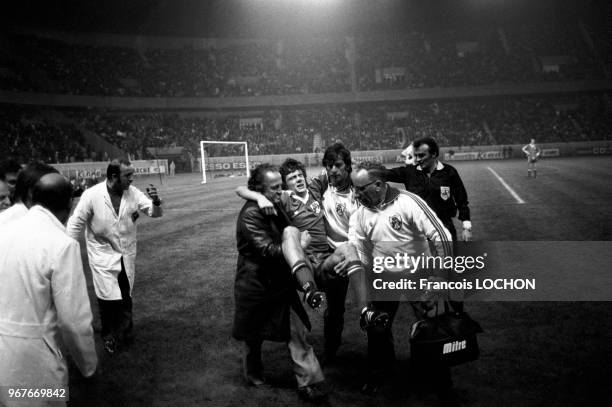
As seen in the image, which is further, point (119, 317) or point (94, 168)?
point (94, 168)

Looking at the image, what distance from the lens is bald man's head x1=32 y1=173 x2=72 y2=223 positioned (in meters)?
2.83

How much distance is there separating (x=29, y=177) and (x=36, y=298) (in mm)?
927

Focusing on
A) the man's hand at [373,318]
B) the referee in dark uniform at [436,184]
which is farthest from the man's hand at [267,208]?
the referee in dark uniform at [436,184]

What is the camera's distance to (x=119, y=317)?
588 centimetres

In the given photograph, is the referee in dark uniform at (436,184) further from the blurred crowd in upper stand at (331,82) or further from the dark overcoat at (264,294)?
the blurred crowd in upper stand at (331,82)

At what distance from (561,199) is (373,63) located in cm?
4457

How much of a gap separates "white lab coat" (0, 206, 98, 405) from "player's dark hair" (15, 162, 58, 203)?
1.49 ft

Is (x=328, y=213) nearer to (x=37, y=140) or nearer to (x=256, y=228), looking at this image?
(x=256, y=228)

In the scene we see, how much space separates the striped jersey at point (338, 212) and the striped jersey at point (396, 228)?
592mm

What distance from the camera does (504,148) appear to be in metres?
44.6

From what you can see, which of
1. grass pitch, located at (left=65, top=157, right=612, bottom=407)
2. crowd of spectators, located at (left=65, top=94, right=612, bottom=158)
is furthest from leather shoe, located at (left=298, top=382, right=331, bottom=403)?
crowd of spectators, located at (left=65, top=94, right=612, bottom=158)

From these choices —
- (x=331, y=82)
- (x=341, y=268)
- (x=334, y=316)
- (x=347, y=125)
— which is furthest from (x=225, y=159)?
(x=341, y=268)

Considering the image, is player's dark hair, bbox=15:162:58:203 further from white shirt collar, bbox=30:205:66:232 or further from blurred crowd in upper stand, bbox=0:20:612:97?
blurred crowd in upper stand, bbox=0:20:612:97

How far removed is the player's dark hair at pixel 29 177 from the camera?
3.14 metres
